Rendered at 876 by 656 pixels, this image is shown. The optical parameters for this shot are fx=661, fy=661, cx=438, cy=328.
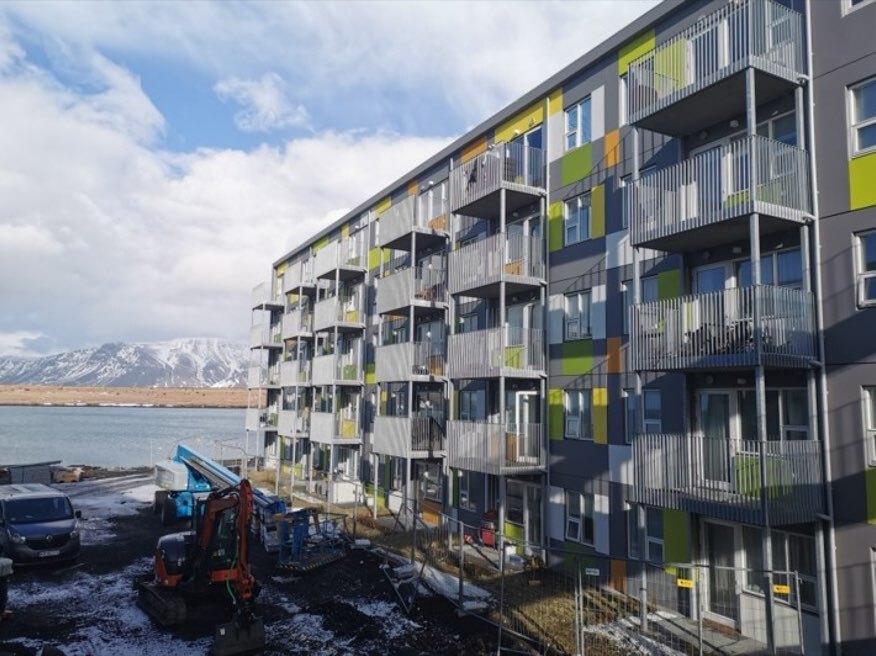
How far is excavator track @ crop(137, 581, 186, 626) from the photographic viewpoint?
47.5 ft

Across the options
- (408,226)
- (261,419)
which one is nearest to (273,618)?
(408,226)

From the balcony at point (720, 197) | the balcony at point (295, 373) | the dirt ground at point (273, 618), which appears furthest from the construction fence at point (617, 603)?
the balcony at point (295, 373)

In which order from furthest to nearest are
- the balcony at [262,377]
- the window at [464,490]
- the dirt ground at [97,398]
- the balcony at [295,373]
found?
the dirt ground at [97,398] < the balcony at [262,377] < the balcony at [295,373] < the window at [464,490]

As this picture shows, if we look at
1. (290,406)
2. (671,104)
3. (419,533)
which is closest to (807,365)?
(671,104)

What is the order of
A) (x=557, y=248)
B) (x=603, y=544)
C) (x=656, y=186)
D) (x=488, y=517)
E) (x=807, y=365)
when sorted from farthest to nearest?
(x=488, y=517)
(x=557, y=248)
(x=603, y=544)
(x=656, y=186)
(x=807, y=365)

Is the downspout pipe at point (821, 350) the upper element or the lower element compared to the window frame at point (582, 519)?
upper

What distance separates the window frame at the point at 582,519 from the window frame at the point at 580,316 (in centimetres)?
437

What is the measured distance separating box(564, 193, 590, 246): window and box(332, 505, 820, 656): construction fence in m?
8.72

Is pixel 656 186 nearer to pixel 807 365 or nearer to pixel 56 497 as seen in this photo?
pixel 807 365

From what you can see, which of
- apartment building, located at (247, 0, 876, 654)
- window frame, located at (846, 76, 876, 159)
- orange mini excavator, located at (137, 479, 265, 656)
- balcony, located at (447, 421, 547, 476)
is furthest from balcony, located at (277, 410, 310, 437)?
window frame, located at (846, 76, 876, 159)

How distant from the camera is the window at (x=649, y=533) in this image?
15.7 metres

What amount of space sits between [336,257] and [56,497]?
1590 cm

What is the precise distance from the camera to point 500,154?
19875 mm

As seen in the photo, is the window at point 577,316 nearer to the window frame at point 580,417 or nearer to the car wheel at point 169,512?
the window frame at point 580,417
